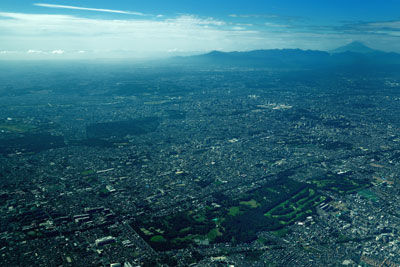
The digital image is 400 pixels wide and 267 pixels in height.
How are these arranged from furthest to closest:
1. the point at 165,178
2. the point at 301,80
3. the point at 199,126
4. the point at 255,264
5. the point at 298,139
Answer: the point at 301,80 < the point at 199,126 < the point at 298,139 < the point at 165,178 < the point at 255,264

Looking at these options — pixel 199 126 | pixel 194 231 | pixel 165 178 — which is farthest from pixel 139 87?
pixel 194 231

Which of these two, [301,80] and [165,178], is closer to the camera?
[165,178]

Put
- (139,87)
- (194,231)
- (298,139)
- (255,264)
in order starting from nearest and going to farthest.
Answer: (255,264), (194,231), (298,139), (139,87)

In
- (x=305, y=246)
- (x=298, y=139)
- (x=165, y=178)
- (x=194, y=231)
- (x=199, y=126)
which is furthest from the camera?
(x=199, y=126)

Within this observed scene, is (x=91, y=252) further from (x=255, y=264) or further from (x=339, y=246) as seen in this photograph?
(x=339, y=246)

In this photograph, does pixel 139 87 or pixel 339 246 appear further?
pixel 139 87

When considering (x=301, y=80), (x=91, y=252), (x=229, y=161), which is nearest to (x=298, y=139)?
(x=229, y=161)

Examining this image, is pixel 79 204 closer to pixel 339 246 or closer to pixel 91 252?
pixel 91 252

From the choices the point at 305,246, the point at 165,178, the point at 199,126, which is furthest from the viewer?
the point at 199,126
